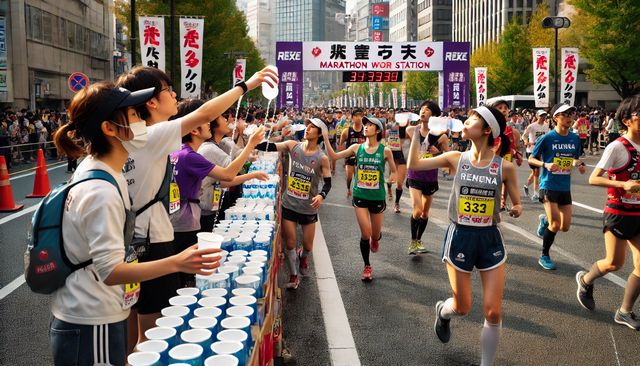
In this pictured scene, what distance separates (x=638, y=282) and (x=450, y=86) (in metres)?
26.8

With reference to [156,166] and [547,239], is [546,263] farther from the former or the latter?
[156,166]

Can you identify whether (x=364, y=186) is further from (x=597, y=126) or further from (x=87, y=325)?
(x=597, y=126)

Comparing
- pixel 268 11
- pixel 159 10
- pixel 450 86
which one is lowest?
pixel 450 86

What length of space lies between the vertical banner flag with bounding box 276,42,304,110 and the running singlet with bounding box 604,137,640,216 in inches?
984

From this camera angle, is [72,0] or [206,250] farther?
[72,0]

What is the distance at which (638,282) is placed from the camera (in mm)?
5527

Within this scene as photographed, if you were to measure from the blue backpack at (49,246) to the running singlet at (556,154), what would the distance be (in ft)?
22.4

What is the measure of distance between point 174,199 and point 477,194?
2.42m

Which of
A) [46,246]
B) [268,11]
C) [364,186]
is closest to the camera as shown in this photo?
[46,246]

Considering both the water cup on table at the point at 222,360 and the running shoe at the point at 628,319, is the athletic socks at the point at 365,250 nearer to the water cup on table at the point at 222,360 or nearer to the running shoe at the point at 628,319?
the running shoe at the point at 628,319

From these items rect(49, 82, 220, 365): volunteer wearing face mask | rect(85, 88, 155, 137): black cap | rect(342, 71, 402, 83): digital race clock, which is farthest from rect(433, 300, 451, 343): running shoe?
rect(342, 71, 402, 83): digital race clock

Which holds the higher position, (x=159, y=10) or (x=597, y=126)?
(x=159, y=10)

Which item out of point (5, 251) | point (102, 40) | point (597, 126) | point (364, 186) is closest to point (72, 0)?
point (102, 40)

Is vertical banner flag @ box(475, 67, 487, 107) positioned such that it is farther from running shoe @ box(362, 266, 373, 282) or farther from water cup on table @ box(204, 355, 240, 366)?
water cup on table @ box(204, 355, 240, 366)
